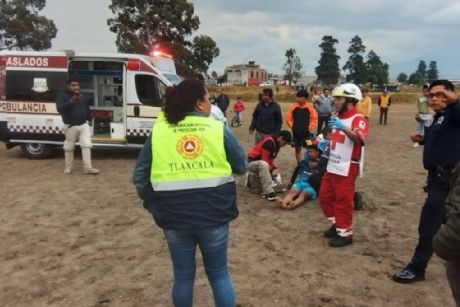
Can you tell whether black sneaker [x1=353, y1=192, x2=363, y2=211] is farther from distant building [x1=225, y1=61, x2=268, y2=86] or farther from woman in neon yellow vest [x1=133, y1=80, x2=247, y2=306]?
distant building [x1=225, y1=61, x2=268, y2=86]

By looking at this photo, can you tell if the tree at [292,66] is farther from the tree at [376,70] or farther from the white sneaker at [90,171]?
the white sneaker at [90,171]

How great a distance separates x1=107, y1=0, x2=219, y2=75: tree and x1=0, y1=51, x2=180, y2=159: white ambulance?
24.6 meters

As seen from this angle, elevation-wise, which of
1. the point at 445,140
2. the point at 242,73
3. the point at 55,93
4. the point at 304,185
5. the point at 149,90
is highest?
the point at 242,73

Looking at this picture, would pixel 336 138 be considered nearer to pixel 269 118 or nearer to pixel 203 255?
pixel 203 255

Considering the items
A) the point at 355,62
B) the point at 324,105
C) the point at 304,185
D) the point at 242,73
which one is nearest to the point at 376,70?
the point at 355,62

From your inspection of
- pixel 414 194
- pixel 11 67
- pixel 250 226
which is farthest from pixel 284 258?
pixel 11 67

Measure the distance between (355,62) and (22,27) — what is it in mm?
71340

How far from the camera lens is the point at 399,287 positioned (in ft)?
14.4

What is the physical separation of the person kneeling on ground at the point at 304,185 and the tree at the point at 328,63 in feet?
297

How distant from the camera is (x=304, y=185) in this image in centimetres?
743

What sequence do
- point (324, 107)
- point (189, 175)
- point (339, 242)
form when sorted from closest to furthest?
point (189, 175) < point (339, 242) < point (324, 107)

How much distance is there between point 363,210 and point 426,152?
9.62 ft

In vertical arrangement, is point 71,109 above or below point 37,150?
above

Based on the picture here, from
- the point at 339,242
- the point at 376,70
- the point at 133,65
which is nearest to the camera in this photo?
the point at 339,242
